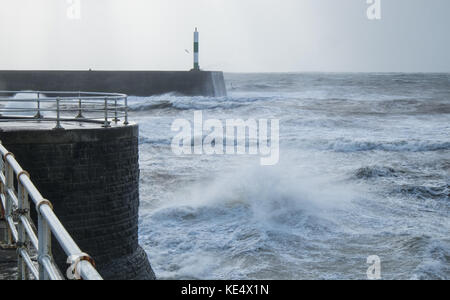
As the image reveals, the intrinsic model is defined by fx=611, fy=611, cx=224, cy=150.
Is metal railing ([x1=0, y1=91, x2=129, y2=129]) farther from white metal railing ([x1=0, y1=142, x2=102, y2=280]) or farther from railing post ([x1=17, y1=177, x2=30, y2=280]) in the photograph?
railing post ([x1=17, y1=177, x2=30, y2=280])

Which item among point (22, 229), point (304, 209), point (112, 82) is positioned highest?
point (112, 82)

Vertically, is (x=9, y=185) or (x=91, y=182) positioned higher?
(x=9, y=185)

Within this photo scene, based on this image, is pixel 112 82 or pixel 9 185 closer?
pixel 9 185

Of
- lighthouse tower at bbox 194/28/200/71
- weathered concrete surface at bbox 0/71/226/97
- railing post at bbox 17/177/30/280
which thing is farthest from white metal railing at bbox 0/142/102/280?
weathered concrete surface at bbox 0/71/226/97

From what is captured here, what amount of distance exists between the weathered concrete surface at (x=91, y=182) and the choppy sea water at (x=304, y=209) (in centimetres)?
196

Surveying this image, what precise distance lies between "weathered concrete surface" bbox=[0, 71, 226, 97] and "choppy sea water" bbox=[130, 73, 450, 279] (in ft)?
63.8

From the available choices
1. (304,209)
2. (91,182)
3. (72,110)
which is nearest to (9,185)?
(91,182)

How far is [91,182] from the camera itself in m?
8.72

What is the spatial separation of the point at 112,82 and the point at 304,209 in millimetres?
38870

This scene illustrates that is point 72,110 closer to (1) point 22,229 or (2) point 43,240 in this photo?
(1) point 22,229

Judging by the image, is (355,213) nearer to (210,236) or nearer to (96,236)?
(210,236)

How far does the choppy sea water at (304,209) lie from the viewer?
36.9 feet

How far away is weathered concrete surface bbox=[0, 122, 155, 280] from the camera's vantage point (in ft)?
27.2
